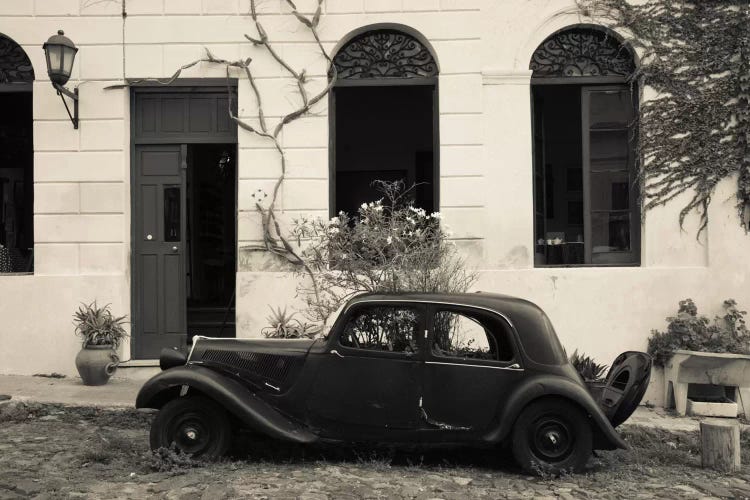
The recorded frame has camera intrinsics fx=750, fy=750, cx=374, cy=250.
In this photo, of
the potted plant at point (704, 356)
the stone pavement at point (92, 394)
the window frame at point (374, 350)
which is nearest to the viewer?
the window frame at point (374, 350)

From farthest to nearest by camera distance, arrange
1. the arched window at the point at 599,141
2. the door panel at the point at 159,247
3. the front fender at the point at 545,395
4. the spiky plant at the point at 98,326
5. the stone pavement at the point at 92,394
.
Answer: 1. the door panel at the point at 159,247
2. the arched window at the point at 599,141
3. the spiky plant at the point at 98,326
4. the stone pavement at the point at 92,394
5. the front fender at the point at 545,395

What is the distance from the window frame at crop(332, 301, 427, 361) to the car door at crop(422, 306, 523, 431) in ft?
0.19

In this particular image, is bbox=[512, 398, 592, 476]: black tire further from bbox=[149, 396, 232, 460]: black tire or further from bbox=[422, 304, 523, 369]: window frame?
bbox=[149, 396, 232, 460]: black tire

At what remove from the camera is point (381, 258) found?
7.30m

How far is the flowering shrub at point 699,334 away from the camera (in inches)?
336

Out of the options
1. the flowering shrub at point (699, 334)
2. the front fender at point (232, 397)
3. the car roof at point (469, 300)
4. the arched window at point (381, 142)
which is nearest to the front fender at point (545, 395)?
the car roof at point (469, 300)

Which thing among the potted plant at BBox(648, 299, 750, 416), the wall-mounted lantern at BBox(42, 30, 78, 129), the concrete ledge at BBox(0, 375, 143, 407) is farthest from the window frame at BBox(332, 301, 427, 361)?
the wall-mounted lantern at BBox(42, 30, 78, 129)

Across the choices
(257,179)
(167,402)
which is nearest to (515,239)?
(257,179)

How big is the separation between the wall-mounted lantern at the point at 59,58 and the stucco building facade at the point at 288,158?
46cm

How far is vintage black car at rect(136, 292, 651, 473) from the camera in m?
5.52

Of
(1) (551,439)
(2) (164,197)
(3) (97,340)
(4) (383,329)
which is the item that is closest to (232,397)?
(4) (383,329)

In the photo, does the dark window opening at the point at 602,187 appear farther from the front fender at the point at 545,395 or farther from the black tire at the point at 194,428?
the black tire at the point at 194,428

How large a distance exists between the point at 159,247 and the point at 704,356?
664 centimetres

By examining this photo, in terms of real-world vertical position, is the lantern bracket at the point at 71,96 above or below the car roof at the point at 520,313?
above
